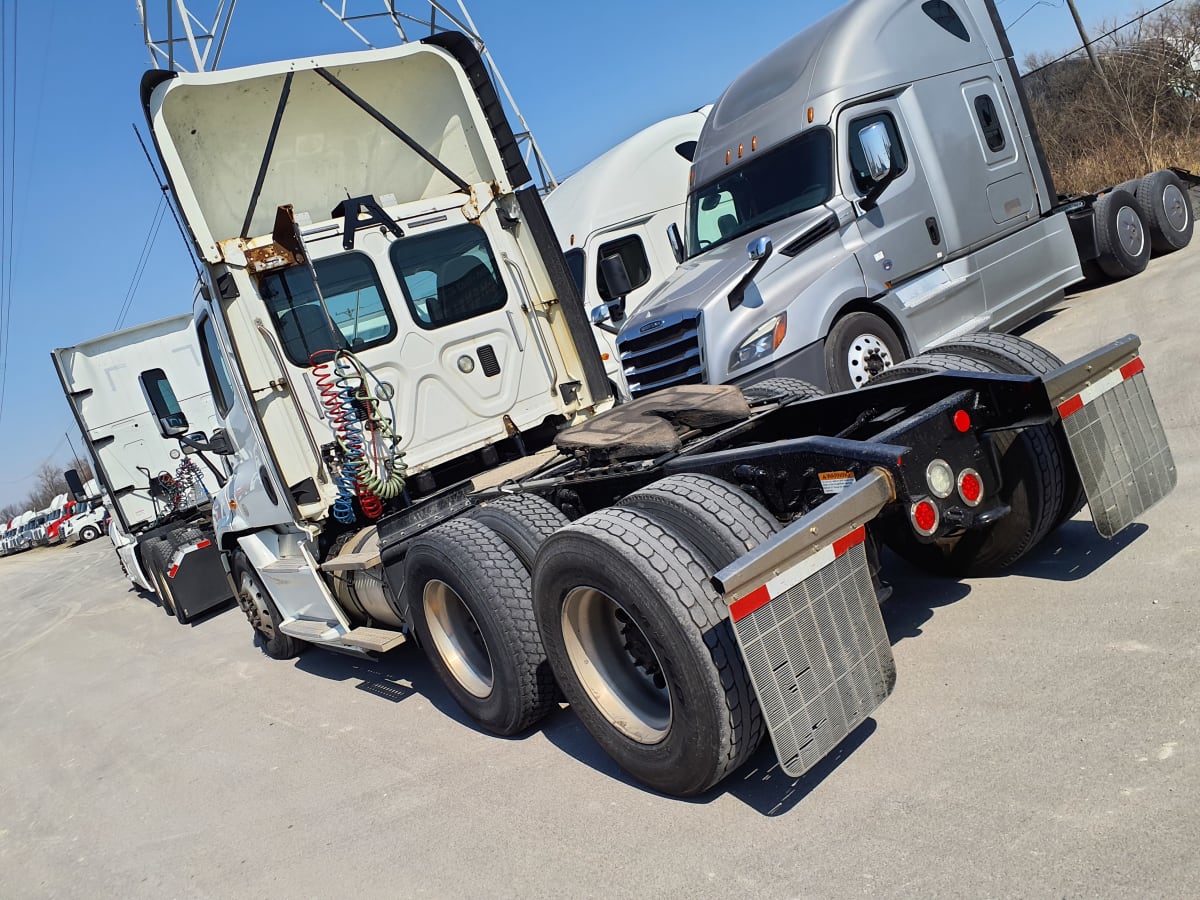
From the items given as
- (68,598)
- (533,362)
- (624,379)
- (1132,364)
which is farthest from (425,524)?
(68,598)

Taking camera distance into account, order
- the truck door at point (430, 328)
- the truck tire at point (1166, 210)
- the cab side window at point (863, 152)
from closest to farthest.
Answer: the truck door at point (430, 328) < the cab side window at point (863, 152) < the truck tire at point (1166, 210)

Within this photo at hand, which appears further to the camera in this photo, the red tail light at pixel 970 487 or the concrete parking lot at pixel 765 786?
the red tail light at pixel 970 487

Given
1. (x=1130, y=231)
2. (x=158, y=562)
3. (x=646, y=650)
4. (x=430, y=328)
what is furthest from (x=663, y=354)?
(x=158, y=562)

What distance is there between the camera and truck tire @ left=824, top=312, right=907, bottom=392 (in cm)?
763

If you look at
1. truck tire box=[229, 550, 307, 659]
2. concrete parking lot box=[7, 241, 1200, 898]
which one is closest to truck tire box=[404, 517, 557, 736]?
concrete parking lot box=[7, 241, 1200, 898]

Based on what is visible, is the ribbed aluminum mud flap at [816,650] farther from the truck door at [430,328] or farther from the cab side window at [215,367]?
the cab side window at [215,367]

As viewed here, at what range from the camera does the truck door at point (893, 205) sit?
8.02 metres

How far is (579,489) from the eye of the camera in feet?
15.1

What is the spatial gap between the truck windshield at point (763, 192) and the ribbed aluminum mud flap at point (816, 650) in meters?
5.77

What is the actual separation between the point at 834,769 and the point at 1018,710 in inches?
26.6

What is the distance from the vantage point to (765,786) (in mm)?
3318

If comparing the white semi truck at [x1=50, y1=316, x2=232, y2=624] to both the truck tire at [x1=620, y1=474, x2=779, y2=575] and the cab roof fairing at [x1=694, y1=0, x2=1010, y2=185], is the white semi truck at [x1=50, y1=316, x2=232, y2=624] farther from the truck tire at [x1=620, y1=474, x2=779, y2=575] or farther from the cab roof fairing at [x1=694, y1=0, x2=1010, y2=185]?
the truck tire at [x1=620, y1=474, x2=779, y2=575]

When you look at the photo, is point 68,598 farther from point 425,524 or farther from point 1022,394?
point 1022,394

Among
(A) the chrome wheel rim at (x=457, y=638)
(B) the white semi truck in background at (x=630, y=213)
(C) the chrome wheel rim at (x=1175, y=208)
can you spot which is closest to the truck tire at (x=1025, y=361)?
(A) the chrome wheel rim at (x=457, y=638)
